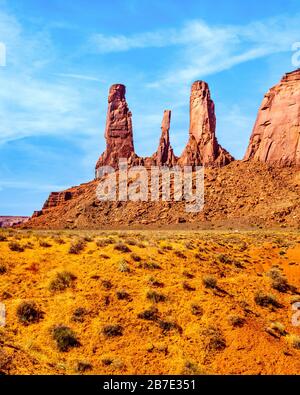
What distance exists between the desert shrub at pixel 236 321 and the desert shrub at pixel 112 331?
4.95 meters

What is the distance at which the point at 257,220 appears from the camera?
3115 inches

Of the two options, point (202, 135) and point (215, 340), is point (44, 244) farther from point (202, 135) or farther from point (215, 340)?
point (202, 135)

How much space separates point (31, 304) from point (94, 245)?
7.92 metres

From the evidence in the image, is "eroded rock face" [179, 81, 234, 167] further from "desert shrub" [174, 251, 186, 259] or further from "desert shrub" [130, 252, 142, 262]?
"desert shrub" [130, 252, 142, 262]

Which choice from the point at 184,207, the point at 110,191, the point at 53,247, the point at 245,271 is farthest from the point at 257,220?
the point at 53,247

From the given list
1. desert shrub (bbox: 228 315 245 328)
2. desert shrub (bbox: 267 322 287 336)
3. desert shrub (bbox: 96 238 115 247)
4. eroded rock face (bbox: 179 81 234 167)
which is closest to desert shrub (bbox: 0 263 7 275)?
desert shrub (bbox: 96 238 115 247)

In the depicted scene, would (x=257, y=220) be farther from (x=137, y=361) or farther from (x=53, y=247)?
→ (x=137, y=361)

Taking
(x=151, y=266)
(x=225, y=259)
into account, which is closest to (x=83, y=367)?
(x=151, y=266)

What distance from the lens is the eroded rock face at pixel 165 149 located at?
119 meters

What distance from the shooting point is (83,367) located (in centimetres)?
1512

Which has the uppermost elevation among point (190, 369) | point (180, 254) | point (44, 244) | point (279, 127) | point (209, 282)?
point (279, 127)

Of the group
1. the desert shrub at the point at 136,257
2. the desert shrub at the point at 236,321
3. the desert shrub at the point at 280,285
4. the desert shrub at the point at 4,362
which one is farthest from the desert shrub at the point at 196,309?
the desert shrub at the point at 4,362

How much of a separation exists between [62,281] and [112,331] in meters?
4.20

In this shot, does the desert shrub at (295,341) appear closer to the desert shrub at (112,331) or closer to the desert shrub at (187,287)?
the desert shrub at (187,287)
